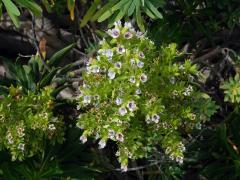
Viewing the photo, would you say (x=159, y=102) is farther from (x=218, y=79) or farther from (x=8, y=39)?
(x=8, y=39)

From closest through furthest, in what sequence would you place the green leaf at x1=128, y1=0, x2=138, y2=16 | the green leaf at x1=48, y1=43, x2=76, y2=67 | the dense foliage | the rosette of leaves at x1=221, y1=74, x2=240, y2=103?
the dense foliage
the green leaf at x1=128, y1=0, x2=138, y2=16
the rosette of leaves at x1=221, y1=74, x2=240, y2=103
the green leaf at x1=48, y1=43, x2=76, y2=67

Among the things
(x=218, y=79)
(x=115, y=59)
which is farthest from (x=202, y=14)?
(x=115, y=59)

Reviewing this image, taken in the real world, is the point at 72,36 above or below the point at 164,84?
above

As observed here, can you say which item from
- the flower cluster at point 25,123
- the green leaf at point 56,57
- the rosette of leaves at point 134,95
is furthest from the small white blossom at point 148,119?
the green leaf at point 56,57

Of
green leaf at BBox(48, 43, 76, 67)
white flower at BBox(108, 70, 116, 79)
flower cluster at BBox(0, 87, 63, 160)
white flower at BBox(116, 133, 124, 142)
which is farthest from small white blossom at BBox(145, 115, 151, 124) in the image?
green leaf at BBox(48, 43, 76, 67)

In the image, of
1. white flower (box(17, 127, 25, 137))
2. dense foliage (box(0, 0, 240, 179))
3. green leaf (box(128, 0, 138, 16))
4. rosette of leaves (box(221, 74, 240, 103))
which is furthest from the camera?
rosette of leaves (box(221, 74, 240, 103))

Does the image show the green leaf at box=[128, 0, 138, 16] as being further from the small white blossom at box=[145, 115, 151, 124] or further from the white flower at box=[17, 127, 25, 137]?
the white flower at box=[17, 127, 25, 137]
